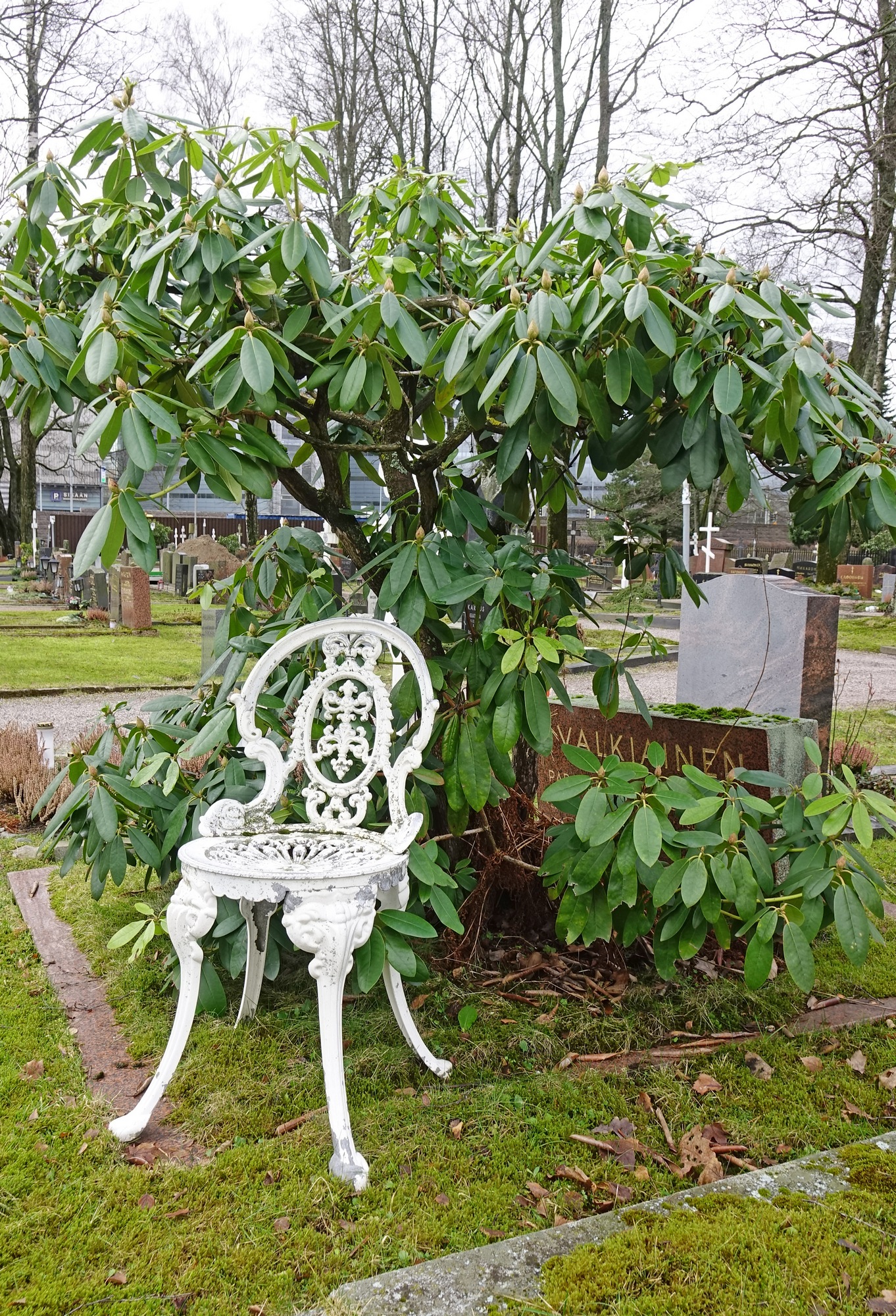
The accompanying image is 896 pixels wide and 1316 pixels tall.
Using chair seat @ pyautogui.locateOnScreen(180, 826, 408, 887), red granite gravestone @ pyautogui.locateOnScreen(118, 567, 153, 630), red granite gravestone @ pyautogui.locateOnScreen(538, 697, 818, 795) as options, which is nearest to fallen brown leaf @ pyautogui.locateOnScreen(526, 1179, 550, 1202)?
chair seat @ pyautogui.locateOnScreen(180, 826, 408, 887)

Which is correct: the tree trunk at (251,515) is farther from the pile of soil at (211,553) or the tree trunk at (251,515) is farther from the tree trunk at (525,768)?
the tree trunk at (525,768)

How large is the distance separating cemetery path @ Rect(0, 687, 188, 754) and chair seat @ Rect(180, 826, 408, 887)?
14.6 feet

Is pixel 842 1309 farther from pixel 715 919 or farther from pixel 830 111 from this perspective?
pixel 830 111

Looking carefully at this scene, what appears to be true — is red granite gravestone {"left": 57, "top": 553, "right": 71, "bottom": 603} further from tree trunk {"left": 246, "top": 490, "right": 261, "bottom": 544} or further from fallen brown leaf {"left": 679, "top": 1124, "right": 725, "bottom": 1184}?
fallen brown leaf {"left": 679, "top": 1124, "right": 725, "bottom": 1184}

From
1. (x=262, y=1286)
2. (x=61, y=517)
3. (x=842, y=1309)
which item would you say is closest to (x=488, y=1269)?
(x=262, y=1286)

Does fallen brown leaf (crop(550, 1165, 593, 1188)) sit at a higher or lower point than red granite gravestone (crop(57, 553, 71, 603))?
lower

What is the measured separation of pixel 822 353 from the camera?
2.48 m

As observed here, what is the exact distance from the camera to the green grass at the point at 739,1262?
1.80 m

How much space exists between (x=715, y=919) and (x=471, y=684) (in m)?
0.91

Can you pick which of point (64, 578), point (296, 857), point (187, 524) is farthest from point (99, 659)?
point (187, 524)

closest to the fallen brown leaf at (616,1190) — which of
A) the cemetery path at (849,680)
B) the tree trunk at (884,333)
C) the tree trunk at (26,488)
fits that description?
the cemetery path at (849,680)

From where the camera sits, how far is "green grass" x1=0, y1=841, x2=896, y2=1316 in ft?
6.41

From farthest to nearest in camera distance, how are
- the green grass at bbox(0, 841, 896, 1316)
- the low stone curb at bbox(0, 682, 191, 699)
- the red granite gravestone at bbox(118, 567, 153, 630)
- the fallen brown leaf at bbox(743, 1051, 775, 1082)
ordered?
the red granite gravestone at bbox(118, 567, 153, 630)
the low stone curb at bbox(0, 682, 191, 699)
the fallen brown leaf at bbox(743, 1051, 775, 1082)
the green grass at bbox(0, 841, 896, 1316)

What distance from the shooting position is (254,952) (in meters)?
2.86
